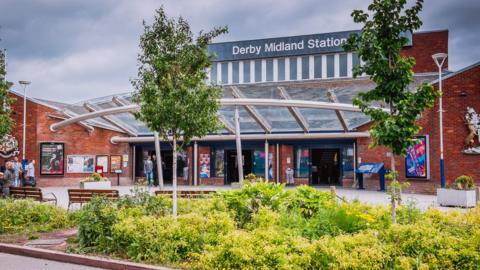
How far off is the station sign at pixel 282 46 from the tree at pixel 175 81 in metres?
41.1

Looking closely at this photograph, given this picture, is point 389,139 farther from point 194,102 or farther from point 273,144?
point 273,144

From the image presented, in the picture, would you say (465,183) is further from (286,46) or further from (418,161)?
(286,46)

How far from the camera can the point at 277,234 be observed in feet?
24.7

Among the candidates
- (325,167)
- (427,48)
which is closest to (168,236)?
(325,167)

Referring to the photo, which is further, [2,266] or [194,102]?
[194,102]

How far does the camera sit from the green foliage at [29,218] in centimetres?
1077

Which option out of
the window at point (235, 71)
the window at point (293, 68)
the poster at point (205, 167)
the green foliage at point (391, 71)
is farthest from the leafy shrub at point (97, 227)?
the window at point (235, 71)

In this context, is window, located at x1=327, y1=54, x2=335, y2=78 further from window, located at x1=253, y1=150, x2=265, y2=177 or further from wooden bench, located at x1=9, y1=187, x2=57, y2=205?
wooden bench, located at x1=9, y1=187, x2=57, y2=205

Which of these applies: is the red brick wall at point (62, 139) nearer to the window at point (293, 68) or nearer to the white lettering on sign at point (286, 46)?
the window at point (293, 68)

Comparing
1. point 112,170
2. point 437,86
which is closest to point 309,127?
point 437,86

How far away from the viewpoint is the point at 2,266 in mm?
7949

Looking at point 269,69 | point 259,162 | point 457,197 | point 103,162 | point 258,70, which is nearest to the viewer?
point 457,197

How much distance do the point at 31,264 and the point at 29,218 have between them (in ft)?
12.1

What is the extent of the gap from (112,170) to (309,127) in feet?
43.8
